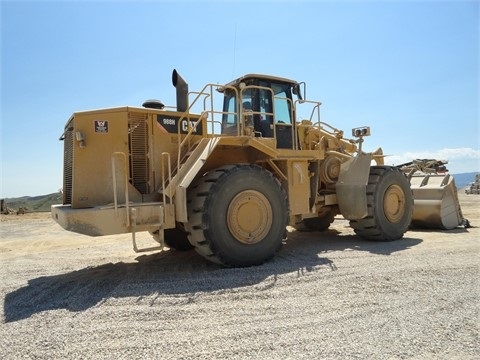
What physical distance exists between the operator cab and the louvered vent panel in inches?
106

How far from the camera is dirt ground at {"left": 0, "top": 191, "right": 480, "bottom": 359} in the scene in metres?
3.14

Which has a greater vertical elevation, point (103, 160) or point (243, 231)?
point (103, 160)

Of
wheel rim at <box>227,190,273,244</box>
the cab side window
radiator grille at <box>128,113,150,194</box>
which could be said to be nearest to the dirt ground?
wheel rim at <box>227,190,273,244</box>

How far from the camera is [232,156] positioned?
663 centimetres

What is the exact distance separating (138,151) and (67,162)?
1172mm

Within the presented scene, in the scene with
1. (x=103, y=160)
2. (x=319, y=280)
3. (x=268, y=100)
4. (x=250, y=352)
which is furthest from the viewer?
(x=268, y=100)

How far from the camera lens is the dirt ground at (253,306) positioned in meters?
3.14

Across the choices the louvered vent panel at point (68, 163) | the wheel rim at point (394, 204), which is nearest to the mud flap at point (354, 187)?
the wheel rim at point (394, 204)

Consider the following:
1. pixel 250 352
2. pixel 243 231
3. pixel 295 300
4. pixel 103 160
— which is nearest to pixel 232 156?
pixel 243 231

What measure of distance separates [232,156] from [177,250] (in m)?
2.25

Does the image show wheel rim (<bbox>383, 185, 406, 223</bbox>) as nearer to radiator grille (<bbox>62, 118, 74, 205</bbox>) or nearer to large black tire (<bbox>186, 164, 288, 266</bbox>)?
large black tire (<bbox>186, 164, 288, 266</bbox>)

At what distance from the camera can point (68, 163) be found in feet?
19.9

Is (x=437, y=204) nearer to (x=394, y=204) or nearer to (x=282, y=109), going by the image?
(x=394, y=204)

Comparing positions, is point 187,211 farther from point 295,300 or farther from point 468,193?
point 468,193
